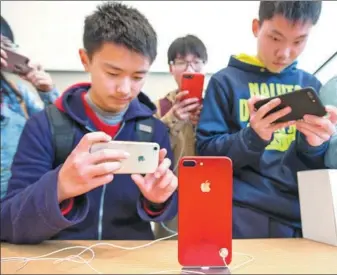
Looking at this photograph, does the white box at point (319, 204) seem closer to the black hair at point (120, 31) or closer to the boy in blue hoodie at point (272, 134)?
the boy in blue hoodie at point (272, 134)

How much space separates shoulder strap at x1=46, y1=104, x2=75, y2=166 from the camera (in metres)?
0.61

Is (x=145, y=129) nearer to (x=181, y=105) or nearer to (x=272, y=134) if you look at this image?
(x=181, y=105)

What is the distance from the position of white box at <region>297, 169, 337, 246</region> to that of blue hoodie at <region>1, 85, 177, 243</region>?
0.76 ft

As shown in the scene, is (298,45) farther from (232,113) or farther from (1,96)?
(1,96)

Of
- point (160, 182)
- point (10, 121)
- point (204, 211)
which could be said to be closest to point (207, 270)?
point (204, 211)

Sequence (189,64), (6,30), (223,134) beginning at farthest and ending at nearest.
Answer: (6,30), (189,64), (223,134)

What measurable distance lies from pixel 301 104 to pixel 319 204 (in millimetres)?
177

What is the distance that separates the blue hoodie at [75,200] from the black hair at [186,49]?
130mm

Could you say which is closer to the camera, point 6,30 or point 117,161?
point 117,161

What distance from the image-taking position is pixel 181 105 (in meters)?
0.70

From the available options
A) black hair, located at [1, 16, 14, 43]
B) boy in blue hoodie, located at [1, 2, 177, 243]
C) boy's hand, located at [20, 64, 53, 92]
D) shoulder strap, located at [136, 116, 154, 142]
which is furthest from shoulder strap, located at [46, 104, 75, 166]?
black hair, located at [1, 16, 14, 43]

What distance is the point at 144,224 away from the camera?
66 cm

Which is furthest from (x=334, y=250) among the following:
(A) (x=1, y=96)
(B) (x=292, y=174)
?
(A) (x=1, y=96)

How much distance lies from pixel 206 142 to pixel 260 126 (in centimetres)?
11
